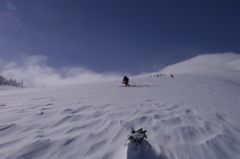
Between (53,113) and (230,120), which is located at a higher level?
(53,113)

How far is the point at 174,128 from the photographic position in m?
3.68

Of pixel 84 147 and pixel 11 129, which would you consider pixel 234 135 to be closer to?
pixel 84 147

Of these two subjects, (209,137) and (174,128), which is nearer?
(209,137)

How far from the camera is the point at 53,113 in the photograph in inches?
179

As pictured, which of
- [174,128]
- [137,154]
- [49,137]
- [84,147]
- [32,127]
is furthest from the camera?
[174,128]

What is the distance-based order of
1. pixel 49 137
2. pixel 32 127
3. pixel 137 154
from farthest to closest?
pixel 32 127, pixel 49 137, pixel 137 154

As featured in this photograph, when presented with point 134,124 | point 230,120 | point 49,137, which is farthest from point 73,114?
point 230,120

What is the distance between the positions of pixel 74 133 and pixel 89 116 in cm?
114

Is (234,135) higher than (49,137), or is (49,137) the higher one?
(49,137)

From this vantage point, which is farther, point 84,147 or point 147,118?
point 147,118

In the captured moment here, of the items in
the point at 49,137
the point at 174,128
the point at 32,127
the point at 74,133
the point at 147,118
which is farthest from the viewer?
the point at 147,118

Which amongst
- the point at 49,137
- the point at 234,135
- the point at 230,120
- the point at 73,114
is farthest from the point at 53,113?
the point at 230,120

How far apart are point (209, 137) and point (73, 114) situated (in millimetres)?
3549

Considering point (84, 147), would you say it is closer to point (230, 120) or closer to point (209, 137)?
point (209, 137)
